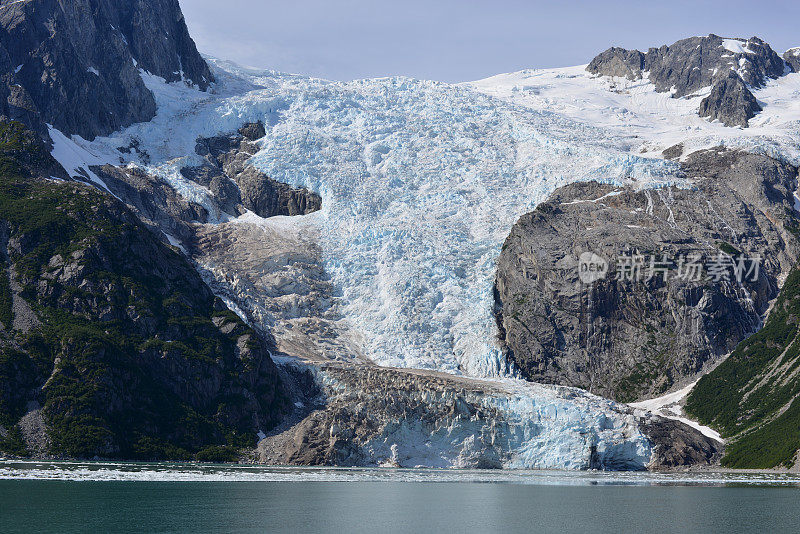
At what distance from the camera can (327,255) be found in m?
148

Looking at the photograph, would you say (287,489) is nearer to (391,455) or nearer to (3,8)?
(391,455)

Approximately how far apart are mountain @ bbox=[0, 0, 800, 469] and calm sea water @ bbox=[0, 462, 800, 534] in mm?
13833

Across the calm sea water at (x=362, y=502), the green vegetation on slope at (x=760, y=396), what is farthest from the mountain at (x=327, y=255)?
the calm sea water at (x=362, y=502)

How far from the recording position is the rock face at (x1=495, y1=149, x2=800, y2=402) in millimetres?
134375

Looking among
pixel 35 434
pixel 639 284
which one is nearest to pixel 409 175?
pixel 639 284

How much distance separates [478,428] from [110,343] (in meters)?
49.0

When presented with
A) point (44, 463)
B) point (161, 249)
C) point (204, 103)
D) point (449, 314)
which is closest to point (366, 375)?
point (449, 314)

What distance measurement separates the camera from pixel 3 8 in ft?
525

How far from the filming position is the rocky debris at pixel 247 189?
160375 millimetres

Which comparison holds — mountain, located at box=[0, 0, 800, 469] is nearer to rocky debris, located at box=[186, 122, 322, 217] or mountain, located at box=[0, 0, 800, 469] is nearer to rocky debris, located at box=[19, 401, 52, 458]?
rocky debris, located at box=[19, 401, 52, 458]

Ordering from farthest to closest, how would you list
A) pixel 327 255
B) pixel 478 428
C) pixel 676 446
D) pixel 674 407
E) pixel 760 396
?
pixel 327 255, pixel 674 407, pixel 760 396, pixel 478 428, pixel 676 446

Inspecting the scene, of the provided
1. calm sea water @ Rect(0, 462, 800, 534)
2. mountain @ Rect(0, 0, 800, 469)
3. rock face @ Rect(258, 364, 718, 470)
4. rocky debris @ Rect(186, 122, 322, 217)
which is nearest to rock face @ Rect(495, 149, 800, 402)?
mountain @ Rect(0, 0, 800, 469)

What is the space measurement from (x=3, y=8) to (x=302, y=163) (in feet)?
204

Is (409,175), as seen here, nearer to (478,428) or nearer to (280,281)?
(280,281)
